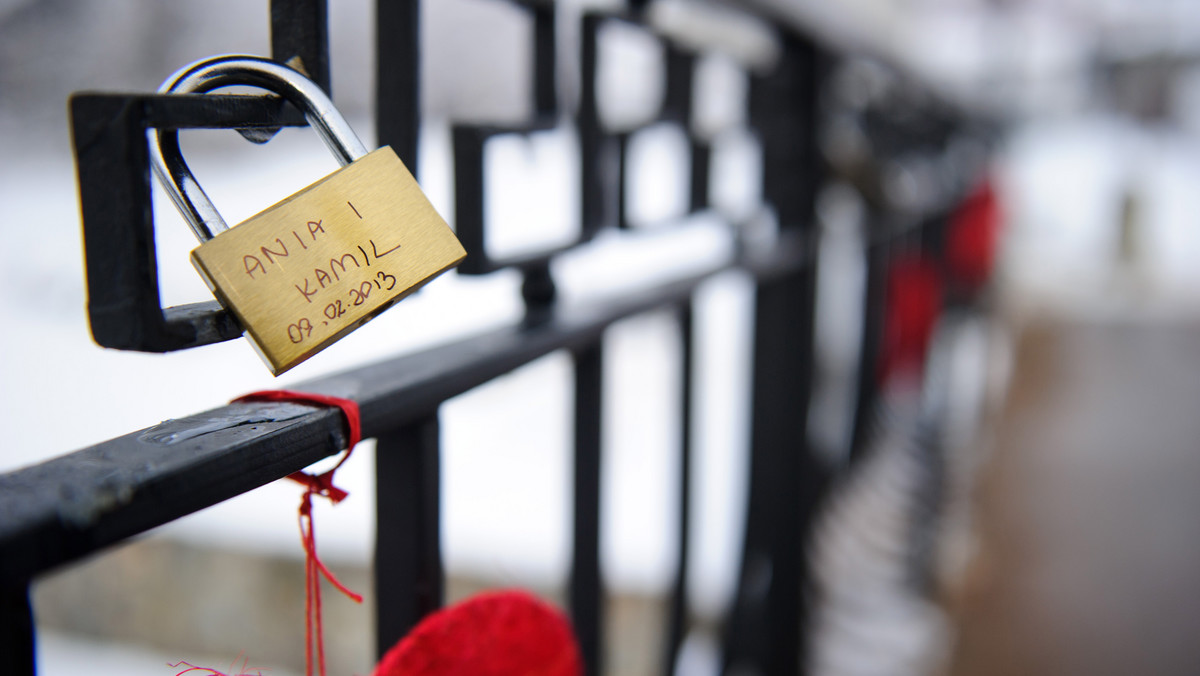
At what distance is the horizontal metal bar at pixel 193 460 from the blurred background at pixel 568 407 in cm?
5

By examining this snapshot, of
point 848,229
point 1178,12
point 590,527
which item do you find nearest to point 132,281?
point 590,527

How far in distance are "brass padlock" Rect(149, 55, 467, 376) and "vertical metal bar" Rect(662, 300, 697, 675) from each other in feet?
1.72

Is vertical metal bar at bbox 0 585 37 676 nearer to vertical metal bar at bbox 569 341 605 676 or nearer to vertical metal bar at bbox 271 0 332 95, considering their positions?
vertical metal bar at bbox 271 0 332 95

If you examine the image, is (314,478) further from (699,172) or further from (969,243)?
(969,243)

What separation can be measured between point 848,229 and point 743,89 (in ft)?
3.21

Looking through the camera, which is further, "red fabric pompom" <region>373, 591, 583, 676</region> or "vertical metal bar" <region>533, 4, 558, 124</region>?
"vertical metal bar" <region>533, 4, 558, 124</region>

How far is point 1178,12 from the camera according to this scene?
6.96 meters

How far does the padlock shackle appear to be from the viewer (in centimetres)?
24

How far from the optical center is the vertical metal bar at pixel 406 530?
39 centimetres

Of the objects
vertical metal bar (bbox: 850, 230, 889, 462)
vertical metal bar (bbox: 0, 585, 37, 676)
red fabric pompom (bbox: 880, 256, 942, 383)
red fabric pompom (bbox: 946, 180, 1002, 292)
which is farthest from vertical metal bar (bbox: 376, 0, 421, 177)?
red fabric pompom (bbox: 946, 180, 1002, 292)

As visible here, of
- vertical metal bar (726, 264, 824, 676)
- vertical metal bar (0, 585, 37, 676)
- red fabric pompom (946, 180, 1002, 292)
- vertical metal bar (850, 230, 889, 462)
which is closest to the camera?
vertical metal bar (0, 585, 37, 676)

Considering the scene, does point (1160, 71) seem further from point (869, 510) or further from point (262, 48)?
point (262, 48)

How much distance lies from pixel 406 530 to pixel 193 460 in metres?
0.16

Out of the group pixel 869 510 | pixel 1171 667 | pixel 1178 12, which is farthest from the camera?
pixel 1178 12
